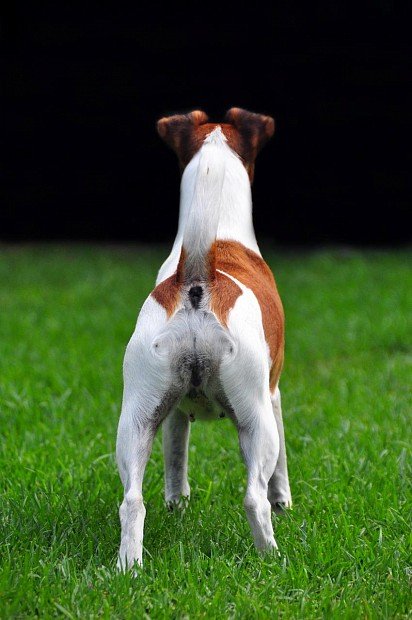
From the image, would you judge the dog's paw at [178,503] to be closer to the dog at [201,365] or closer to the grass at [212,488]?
the grass at [212,488]

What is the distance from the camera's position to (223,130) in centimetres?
383

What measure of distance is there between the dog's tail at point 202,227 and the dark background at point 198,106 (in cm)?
988

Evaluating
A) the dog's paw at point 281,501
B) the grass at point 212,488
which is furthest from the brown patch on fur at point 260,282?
the grass at point 212,488

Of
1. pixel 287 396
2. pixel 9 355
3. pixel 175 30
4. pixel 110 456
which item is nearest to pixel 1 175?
pixel 175 30

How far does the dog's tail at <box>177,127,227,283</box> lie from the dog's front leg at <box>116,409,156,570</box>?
0.46 m

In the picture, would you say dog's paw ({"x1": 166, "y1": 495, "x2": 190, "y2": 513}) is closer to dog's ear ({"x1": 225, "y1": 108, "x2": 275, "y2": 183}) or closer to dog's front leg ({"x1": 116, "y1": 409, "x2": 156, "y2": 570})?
dog's front leg ({"x1": 116, "y1": 409, "x2": 156, "y2": 570})

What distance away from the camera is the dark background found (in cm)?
1329

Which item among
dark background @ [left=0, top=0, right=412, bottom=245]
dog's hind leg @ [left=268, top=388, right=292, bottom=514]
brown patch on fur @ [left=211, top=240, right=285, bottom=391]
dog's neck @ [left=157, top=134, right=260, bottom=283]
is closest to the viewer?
brown patch on fur @ [left=211, top=240, right=285, bottom=391]

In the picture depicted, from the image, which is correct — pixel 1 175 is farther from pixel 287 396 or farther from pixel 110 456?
pixel 110 456

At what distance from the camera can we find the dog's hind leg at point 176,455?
12.1 ft

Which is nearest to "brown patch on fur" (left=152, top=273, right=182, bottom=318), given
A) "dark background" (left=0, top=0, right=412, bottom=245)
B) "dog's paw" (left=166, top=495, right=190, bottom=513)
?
"dog's paw" (left=166, top=495, right=190, bottom=513)

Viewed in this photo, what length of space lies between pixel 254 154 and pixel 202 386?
3.76 ft

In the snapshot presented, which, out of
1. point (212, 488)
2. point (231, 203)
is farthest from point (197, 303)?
point (212, 488)

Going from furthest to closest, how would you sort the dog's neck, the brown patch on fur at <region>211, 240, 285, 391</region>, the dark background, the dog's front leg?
the dark background → the dog's neck → the brown patch on fur at <region>211, 240, 285, 391</region> → the dog's front leg
